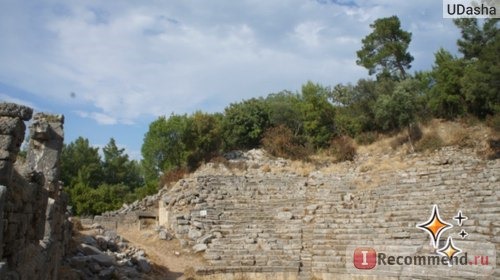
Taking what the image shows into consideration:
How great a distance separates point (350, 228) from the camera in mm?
14344

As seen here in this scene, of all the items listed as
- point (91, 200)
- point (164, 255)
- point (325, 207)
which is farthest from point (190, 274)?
point (91, 200)

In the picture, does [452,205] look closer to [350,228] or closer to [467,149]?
[350,228]

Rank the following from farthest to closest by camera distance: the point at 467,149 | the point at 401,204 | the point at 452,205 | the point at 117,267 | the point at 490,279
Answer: the point at 467,149 < the point at 401,204 < the point at 452,205 < the point at 117,267 < the point at 490,279

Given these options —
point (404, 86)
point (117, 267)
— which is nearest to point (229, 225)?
point (117, 267)

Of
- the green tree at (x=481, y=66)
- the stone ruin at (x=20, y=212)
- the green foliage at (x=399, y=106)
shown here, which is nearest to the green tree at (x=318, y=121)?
the green foliage at (x=399, y=106)

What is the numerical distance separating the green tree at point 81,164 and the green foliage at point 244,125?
38.4ft

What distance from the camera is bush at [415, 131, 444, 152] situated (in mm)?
22078

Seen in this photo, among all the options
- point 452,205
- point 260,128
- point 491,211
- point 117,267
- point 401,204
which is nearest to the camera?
point 117,267

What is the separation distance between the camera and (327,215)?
1598 centimetres

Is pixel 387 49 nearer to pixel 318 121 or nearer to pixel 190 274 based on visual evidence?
pixel 318 121

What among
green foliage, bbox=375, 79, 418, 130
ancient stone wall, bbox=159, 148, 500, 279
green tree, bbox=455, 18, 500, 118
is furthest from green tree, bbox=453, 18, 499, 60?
ancient stone wall, bbox=159, 148, 500, 279

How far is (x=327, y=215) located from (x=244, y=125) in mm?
12855

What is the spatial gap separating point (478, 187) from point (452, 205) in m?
1.50

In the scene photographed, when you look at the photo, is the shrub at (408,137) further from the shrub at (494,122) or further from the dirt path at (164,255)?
the dirt path at (164,255)
